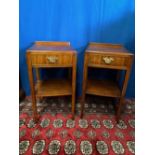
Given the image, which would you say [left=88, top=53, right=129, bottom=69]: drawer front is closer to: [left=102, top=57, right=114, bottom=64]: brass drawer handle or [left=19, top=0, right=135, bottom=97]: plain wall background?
[left=102, top=57, right=114, bottom=64]: brass drawer handle

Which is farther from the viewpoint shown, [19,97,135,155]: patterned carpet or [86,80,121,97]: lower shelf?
[86,80,121,97]: lower shelf

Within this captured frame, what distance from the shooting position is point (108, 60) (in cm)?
112

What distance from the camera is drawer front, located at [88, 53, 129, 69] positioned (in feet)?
3.63

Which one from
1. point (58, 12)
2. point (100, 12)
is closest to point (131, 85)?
point (100, 12)

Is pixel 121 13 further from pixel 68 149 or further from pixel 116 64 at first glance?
pixel 68 149

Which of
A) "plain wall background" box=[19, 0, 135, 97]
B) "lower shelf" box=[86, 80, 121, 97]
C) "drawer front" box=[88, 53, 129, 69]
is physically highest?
"plain wall background" box=[19, 0, 135, 97]

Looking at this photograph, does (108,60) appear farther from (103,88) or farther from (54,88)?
(54,88)

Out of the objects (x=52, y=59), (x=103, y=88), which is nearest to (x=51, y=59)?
(x=52, y=59)

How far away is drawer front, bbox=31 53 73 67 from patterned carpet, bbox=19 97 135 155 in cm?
57

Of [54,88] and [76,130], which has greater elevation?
[54,88]

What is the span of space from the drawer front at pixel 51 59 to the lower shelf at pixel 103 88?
37 cm

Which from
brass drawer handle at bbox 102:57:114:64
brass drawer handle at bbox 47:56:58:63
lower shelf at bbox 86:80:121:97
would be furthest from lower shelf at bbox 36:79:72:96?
brass drawer handle at bbox 102:57:114:64

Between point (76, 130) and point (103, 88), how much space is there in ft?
1.50

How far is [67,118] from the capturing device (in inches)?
54.2
